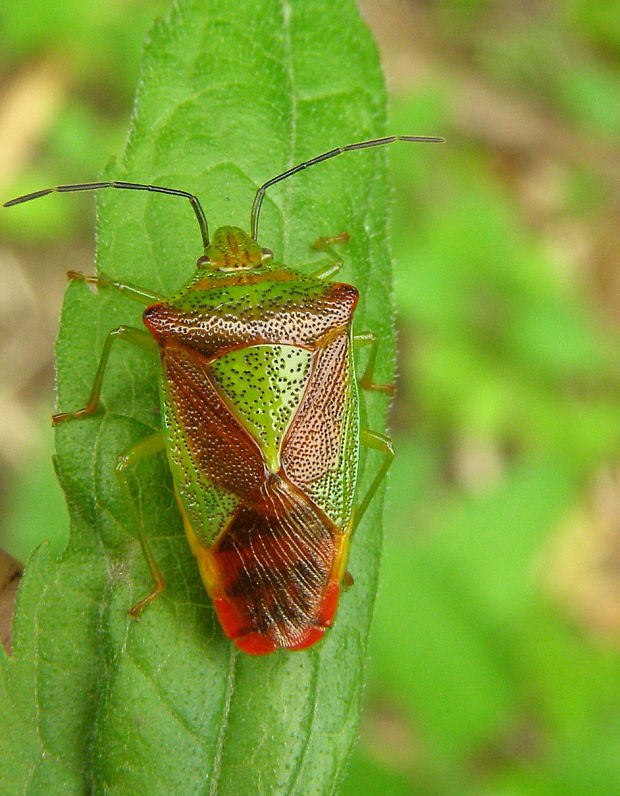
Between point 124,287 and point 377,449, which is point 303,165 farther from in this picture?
point 377,449

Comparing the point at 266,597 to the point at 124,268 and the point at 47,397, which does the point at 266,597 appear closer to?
the point at 124,268

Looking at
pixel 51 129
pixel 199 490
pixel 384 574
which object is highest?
pixel 51 129

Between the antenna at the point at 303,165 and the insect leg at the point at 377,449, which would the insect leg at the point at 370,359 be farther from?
the antenna at the point at 303,165

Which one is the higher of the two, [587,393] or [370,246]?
[370,246]

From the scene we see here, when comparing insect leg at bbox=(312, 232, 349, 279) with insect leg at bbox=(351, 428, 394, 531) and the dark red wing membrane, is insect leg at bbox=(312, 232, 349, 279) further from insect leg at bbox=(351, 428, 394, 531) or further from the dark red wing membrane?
the dark red wing membrane

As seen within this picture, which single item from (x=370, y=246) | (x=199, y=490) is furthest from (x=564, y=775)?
(x=370, y=246)

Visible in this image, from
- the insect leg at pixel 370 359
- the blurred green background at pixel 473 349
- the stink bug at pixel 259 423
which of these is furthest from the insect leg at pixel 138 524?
the blurred green background at pixel 473 349
